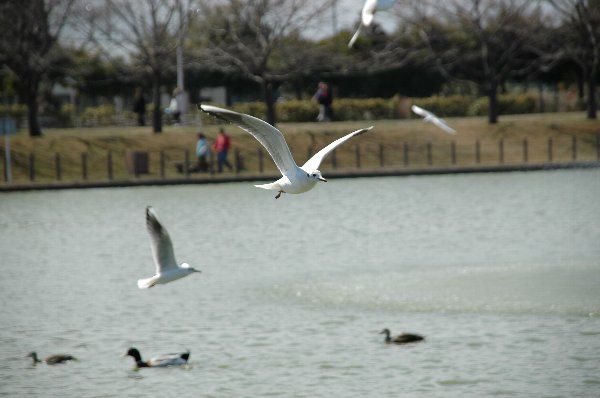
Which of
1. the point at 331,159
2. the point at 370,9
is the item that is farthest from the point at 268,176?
the point at 370,9

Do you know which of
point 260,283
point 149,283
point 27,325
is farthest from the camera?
point 260,283

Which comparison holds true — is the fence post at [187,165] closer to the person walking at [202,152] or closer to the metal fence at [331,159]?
the metal fence at [331,159]

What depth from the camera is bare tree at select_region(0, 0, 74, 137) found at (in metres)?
44.9

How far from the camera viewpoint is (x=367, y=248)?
25406 millimetres

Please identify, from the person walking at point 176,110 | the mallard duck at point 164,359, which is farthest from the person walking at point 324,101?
the mallard duck at point 164,359

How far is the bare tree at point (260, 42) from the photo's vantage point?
158 ft

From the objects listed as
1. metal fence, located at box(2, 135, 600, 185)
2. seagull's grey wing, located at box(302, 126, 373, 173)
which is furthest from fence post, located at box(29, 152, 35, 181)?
seagull's grey wing, located at box(302, 126, 373, 173)

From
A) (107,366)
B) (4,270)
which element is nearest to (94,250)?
(4,270)

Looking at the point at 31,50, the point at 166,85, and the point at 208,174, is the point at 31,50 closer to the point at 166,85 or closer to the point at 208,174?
the point at 208,174

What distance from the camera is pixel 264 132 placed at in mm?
12594

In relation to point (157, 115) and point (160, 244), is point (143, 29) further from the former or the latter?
point (160, 244)

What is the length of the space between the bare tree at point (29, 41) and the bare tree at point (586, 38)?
18934 millimetres

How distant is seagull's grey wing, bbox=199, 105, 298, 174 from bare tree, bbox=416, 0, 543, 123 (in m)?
36.2

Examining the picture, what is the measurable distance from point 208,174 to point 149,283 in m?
26.5
